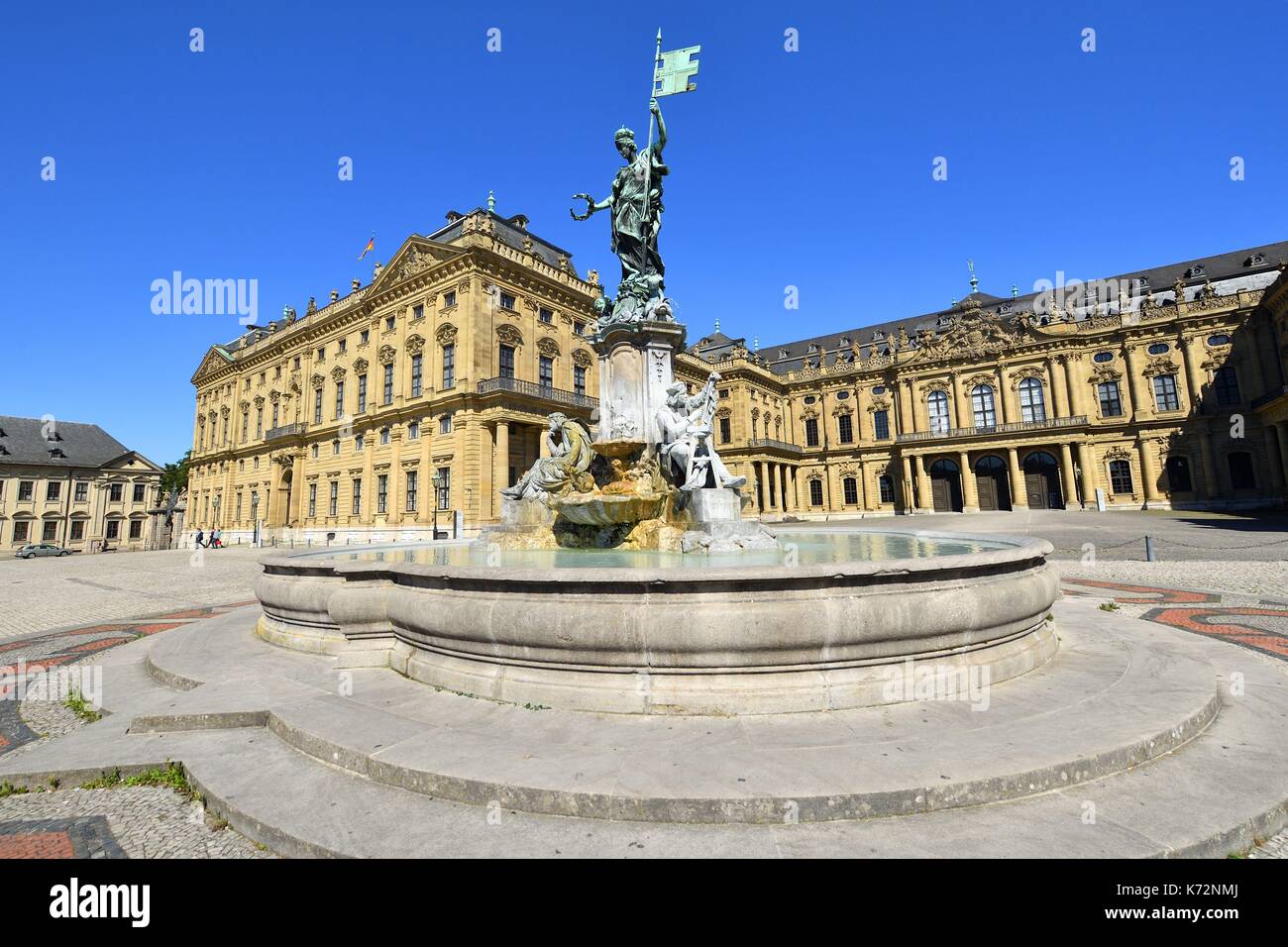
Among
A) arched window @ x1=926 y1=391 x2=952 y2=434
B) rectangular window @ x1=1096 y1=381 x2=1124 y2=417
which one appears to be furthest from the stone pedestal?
rectangular window @ x1=1096 y1=381 x2=1124 y2=417

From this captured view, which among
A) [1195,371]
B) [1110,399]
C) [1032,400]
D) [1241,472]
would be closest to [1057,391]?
[1032,400]

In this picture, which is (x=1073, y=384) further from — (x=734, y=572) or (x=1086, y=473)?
(x=734, y=572)

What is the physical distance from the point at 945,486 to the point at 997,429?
643 cm

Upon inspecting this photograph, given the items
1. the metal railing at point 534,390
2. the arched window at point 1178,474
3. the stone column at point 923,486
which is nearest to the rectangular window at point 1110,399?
the arched window at point 1178,474

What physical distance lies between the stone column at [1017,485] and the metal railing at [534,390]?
34.9 meters

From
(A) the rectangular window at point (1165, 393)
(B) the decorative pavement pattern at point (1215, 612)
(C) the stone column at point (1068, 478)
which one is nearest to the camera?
(B) the decorative pavement pattern at point (1215, 612)

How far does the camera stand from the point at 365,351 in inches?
1506

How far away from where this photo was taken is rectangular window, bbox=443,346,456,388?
32.5 m

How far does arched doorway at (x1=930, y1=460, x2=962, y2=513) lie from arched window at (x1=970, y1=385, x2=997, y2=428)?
433 cm

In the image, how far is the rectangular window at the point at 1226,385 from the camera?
39.3 meters

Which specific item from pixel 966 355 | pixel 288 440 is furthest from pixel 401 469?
pixel 966 355

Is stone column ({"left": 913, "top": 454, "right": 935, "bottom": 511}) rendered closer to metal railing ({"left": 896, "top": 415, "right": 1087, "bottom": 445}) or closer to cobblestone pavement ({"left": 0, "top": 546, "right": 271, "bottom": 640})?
metal railing ({"left": 896, "top": 415, "right": 1087, "bottom": 445})

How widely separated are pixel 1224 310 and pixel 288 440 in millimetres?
70185

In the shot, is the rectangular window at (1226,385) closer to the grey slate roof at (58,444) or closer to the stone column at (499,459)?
the stone column at (499,459)
